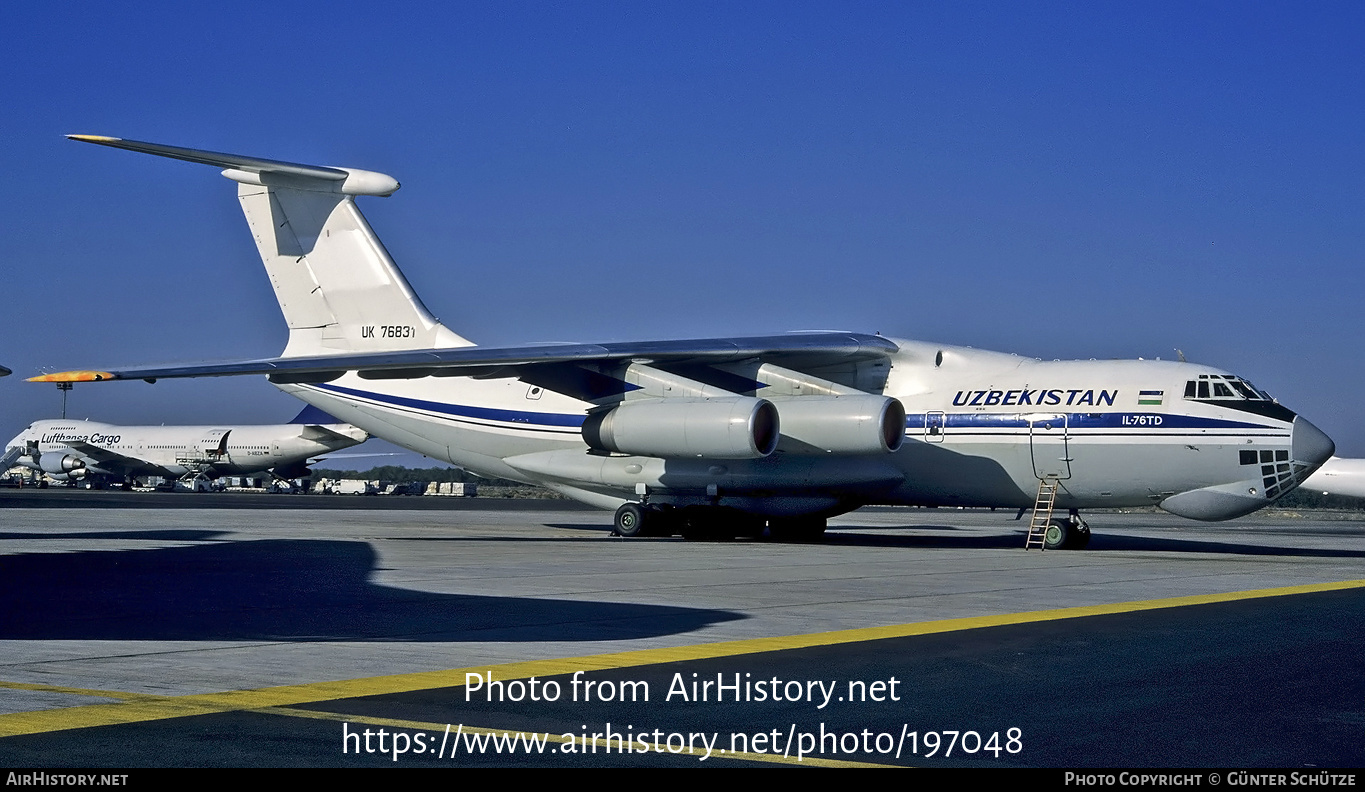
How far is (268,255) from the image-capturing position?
24.0m

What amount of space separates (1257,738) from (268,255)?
21108mm

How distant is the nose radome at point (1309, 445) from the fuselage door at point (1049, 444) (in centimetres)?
296

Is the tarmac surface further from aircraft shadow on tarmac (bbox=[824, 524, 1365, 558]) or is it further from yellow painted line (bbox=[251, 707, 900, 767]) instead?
aircraft shadow on tarmac (bbox=[824, 524, 1365, 558])

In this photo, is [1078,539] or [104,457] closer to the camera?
[1078,539]

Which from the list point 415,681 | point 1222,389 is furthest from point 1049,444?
point 415,681

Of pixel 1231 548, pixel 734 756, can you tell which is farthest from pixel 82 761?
pixel 1231 548

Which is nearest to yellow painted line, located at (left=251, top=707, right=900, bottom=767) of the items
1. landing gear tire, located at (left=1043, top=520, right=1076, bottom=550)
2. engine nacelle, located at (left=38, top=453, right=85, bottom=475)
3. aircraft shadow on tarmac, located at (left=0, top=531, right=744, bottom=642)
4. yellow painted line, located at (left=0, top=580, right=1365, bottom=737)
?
yellow painted line, located at (left=0, top=580, right=1365, bottom=737)

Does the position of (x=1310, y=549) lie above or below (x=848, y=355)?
below

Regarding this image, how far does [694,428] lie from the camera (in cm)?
1970

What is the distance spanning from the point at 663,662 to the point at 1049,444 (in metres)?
13.3

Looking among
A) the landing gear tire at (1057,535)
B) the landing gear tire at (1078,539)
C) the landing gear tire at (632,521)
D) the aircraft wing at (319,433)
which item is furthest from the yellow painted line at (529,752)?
the aircraft wing at (319,433)

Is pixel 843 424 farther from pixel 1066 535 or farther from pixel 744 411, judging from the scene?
pixel 1066 535

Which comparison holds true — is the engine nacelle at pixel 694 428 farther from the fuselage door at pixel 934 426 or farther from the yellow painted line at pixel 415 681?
the yellow painted line at pixel 415 681

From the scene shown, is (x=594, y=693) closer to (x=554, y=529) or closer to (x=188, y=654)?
(x=188, y=654)
